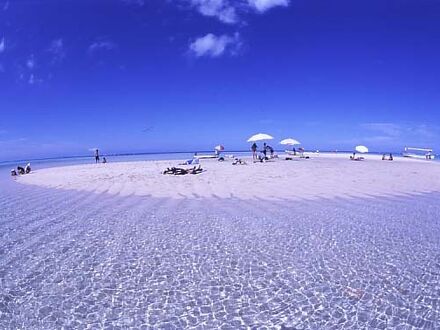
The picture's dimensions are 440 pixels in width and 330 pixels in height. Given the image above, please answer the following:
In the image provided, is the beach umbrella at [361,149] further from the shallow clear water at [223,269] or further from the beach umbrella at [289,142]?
the shallow clear water at [223,269]

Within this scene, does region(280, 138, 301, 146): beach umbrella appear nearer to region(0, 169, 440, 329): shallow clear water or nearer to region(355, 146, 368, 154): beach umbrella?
region(355, 146, 368, 154): beach umbrella

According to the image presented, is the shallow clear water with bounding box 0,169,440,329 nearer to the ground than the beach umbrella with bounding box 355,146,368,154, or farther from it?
nearer to the ground

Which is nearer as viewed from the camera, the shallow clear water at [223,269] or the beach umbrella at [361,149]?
the shallow clear water at [223,269]

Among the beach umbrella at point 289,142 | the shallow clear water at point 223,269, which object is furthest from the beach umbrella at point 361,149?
the shallow clear water at point 223,269

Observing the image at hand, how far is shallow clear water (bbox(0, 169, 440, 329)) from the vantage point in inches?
154

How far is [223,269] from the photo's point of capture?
5242 mm

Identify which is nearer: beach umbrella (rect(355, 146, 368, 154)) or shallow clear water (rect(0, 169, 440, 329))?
shallow clear water (rect(0, 169, 440, 329))

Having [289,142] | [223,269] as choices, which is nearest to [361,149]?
[289,142]

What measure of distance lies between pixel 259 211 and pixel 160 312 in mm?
5511

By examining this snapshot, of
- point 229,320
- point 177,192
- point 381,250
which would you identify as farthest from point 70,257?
point 177,192

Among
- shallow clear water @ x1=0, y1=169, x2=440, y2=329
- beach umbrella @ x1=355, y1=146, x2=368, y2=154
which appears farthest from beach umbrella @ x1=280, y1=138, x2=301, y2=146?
shallow clear water @ x1=0, y1=169, x2=440, y2=329

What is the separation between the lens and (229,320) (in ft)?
12.6

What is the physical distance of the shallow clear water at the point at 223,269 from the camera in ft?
12.9

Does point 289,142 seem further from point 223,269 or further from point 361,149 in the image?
point 223,269
